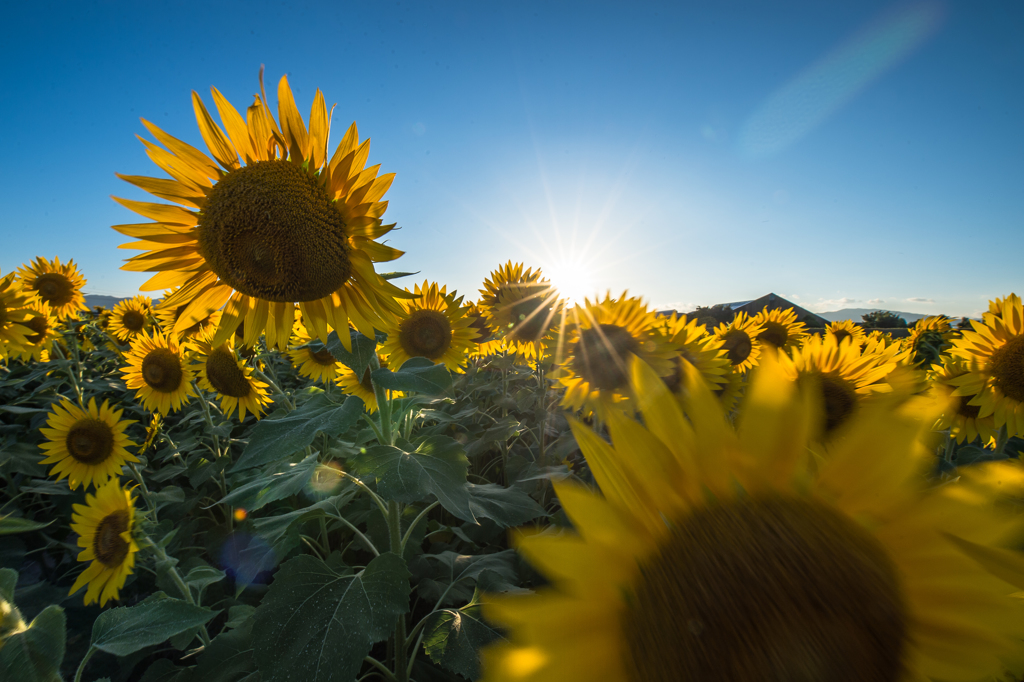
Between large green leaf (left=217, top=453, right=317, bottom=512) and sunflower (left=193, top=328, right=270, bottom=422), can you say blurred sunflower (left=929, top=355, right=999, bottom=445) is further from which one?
sunflower (left=193, top=328, right=270, bottom=422)

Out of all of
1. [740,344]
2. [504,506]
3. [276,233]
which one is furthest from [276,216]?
[740,344]

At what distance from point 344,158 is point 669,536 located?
4.89 feet

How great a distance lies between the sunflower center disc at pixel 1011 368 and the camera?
79.2 inches

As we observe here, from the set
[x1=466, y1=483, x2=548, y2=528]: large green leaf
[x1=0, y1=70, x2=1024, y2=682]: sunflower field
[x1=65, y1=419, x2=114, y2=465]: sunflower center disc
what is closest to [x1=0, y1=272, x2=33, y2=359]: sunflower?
[x1=0, y1=70, x2=1024, y2=682]: sunflower field

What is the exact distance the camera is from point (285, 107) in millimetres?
1378

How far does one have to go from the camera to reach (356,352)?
1.52 metres

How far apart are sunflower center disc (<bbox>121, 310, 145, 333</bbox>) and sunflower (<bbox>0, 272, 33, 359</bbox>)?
2.28 metres

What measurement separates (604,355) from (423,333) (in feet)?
4.82

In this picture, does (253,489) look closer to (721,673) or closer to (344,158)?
(344,158)

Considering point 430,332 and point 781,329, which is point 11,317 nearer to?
point 430,332

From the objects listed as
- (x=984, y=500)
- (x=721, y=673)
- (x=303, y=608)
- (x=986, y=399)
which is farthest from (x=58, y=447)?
(x=986, y=399)

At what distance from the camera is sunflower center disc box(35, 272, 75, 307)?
5.84 metres

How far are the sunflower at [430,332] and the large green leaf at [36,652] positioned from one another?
228 cm

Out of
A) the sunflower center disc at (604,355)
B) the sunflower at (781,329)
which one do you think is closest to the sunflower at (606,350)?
the sunflower center disc at (604,355)
